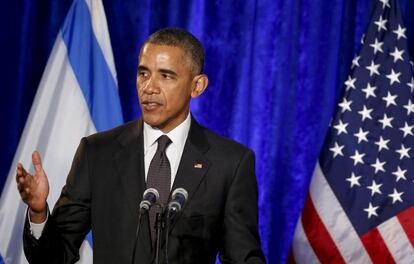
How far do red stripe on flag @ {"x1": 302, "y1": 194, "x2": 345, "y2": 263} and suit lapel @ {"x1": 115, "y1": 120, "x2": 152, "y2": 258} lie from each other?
1651 mm

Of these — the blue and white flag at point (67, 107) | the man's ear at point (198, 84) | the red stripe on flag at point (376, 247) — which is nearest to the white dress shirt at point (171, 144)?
the man's ear at point (198, 84)

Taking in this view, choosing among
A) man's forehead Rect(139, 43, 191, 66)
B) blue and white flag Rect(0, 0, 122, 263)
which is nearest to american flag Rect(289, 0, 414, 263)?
blue and white flag Rect(0, 0, 122, 263)

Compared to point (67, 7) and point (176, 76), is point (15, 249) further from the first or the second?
point (176, 76)

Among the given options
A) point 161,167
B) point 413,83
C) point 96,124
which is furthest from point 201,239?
point 413,83

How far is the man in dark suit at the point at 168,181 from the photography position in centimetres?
206

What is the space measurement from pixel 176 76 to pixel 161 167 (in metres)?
0.32

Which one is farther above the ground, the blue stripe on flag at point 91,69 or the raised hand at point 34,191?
the blue stripe on flag at point 91,69

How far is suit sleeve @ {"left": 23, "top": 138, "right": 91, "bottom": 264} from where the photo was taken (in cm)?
193

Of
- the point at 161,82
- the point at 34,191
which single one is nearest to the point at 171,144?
the point at 161,82

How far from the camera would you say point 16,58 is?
403 cm

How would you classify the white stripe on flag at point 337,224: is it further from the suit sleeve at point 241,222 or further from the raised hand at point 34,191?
the raised hand at point 34,191

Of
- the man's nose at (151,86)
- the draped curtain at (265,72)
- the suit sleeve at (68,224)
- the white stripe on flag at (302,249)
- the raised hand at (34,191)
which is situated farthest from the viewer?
the draped curtain at (265,72)

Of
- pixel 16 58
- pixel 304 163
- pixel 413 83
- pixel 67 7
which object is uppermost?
pixel 67 7

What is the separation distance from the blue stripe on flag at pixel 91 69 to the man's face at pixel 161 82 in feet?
4.92
